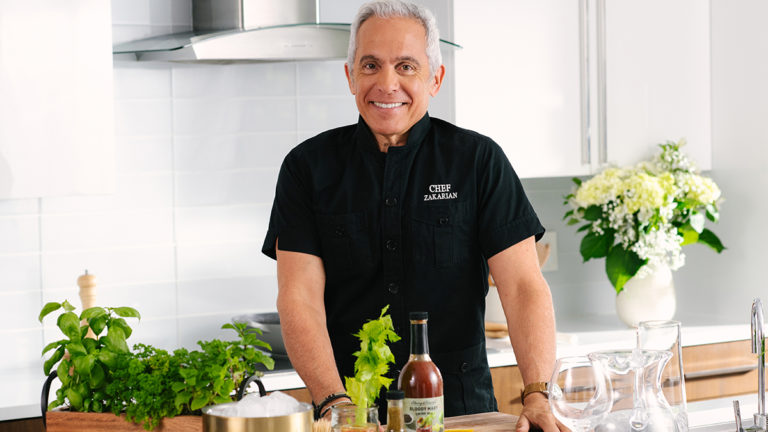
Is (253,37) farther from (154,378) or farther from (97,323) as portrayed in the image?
(154,378)

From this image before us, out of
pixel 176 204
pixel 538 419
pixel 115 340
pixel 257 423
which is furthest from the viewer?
pixel 176 204

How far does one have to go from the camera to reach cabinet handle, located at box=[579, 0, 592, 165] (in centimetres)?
306

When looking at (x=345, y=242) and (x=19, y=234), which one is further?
(x=19, y=234)

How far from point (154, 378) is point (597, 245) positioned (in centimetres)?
217

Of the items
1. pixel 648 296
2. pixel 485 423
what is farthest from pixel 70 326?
pixel 648 296

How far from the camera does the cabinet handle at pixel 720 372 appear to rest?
9.70 feet

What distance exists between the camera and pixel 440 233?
1.82 m

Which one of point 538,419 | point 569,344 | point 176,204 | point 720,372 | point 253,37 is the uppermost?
point 253,37

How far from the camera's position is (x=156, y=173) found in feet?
9.41

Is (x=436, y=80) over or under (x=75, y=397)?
over

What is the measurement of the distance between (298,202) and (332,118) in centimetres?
124

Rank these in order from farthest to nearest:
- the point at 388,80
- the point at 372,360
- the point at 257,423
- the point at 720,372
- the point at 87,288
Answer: the point at 720,372
the point at 87,288
the point at 388,80
the point at 372,360
the point at 257,423

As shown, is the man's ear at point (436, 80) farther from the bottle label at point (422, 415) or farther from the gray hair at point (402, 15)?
the bottle label at point (422, 415)

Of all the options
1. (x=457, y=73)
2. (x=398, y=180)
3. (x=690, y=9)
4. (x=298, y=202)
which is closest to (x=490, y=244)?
(x=398, y=180)
